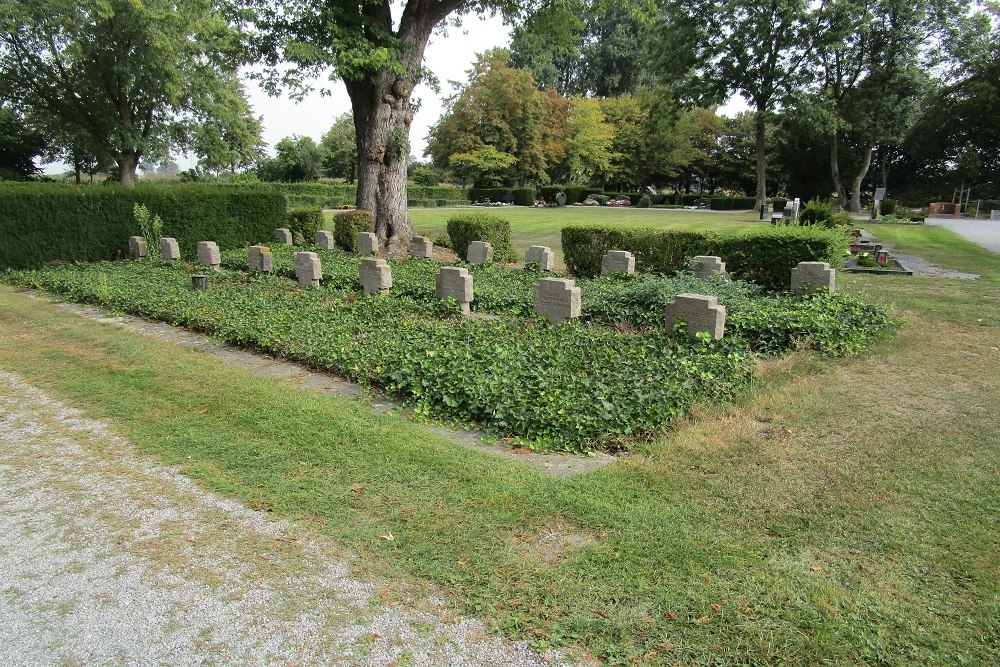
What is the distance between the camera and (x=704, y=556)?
9.69ft

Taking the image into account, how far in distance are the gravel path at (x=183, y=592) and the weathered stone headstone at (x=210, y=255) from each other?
9738mm

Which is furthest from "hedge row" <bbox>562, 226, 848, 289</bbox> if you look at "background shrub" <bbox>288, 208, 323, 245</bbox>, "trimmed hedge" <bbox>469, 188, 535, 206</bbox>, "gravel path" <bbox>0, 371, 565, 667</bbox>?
"trimmed hedge" <bbox>469, 188, 535, 206</bbox>

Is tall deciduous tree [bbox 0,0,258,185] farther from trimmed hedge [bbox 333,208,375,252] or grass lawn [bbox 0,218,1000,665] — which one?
grass lawn [bbox 0,218,1000,665]

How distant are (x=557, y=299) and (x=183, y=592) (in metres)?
5.63

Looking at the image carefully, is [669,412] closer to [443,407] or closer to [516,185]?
[443,407]

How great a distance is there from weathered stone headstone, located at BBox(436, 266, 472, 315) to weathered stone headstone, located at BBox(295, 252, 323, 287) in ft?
10.0

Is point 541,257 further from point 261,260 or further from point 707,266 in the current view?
point 261,260

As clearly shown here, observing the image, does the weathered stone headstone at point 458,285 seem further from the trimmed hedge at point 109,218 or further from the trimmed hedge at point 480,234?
the trimmed hedge at point 109,218

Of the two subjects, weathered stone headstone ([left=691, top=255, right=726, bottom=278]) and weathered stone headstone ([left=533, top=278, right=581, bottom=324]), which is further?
weathered stone headstone ([left=691, top=255, right=726, bottom=278])

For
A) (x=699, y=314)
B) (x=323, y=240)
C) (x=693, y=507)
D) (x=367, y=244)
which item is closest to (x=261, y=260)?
(x=367, y=244)

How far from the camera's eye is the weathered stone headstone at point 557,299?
7.56m

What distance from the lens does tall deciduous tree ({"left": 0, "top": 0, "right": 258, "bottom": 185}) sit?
27.2m

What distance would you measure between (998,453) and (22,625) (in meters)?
5.61

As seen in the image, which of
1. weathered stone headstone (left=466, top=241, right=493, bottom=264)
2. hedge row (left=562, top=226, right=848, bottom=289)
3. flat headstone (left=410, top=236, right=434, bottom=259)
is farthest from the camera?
flat headstone (left=410, top=236, right=434, bottom=259)
